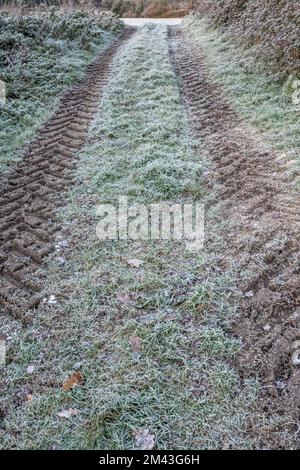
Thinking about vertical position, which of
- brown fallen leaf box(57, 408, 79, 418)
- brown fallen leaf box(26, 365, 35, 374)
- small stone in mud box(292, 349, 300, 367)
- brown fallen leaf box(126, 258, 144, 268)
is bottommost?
brown fallen leaf box(57, 408, 79, 418)

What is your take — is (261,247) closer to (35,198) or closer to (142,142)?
(35,198)

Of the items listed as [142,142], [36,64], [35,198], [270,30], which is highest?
[270,30]

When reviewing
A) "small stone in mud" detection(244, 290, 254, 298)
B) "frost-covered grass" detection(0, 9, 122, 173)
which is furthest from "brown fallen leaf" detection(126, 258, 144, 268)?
"frost-covered grass" detection(0, 9, 122, 173)

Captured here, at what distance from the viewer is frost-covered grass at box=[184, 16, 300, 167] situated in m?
5.41

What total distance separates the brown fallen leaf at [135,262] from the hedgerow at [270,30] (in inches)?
182

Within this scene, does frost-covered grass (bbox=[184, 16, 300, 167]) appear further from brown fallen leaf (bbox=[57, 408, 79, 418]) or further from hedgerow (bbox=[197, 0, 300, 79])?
brown fallen leaf (bbox=[57, 408, 79, 418])

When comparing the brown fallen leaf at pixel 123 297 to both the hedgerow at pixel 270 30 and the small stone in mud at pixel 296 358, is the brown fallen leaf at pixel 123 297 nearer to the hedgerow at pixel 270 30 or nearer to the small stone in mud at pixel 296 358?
the small stone in mud at pixel 296 358

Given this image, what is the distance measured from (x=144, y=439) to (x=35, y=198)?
329 cm

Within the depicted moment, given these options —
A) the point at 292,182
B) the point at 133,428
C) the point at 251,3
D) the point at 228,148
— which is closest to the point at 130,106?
the point at 228,148

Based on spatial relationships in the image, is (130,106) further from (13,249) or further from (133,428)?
(133,428)

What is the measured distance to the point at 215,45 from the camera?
33.3 feet

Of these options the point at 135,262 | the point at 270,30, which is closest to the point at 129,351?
the point at 135,262

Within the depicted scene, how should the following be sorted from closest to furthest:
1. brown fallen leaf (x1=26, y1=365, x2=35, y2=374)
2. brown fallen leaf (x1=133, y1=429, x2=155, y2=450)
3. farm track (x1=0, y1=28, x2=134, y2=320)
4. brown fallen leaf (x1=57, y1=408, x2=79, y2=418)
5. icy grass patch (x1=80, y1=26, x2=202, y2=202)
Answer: brown fallen leaf (x1=133, y1=429, x2=155, y2=450) → brown fallen leaf (x1=57, y1=408, x2=79, y2=418) → brown fallen leaf (x1=26, y1=365, x2=35, y2=374) → farm track (x1=0, y1=28, x2=134, y2=320) → icy grass patch (x1=80, y1=26, x2=202, y2=202)

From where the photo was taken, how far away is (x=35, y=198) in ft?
16.0
